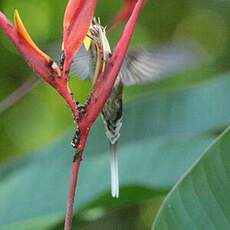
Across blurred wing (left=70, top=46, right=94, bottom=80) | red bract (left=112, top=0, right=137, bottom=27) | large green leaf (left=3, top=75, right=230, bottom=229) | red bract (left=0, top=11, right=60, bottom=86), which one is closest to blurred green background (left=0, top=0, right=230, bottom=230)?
large green leaf (left=3, top=75, right=230, bottom=229)

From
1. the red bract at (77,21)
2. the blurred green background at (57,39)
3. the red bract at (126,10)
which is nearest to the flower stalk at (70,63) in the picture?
the red bract at (77,21)

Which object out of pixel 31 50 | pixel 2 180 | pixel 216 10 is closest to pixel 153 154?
pixel 2 180

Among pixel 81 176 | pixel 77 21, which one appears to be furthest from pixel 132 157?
pixel 77 21

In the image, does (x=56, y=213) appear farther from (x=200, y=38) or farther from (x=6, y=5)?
(x=200, y=38)

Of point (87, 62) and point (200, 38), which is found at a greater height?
point (87, 62)

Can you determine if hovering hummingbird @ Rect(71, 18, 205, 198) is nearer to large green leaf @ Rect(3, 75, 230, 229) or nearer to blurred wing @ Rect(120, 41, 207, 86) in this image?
blurred wing @ Rect(120, 41, 207, 86)
